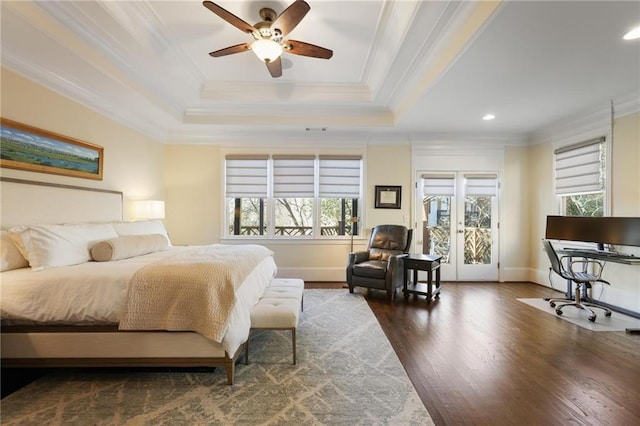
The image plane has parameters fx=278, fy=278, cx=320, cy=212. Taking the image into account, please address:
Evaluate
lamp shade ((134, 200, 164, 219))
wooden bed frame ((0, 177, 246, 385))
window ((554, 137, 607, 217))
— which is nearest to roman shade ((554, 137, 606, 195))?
window ((554, 137, 607, 217))

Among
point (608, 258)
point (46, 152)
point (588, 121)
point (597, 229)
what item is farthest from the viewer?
point (588, 121)

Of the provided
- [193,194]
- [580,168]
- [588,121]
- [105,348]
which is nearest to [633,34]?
[588,121]

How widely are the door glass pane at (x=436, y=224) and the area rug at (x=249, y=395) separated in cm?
313

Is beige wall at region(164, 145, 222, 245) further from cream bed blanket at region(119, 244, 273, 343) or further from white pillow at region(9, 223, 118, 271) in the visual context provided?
A: cream bed blanket at region(119, 244, 273, 343)

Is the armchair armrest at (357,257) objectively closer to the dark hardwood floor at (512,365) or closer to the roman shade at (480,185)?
the dark hardwood floor at (512,365)

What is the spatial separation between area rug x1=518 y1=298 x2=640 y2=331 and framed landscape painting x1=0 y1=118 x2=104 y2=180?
5.89 metres

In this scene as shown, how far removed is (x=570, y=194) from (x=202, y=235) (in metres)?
6.18

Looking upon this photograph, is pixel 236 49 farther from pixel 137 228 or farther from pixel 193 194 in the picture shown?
pixel 193 194

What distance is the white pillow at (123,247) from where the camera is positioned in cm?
254

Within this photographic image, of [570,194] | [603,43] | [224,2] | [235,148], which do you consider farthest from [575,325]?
[235,148]

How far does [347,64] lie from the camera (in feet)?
11.3

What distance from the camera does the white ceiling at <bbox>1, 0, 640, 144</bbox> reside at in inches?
88.9

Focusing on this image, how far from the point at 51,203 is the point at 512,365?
4538 mm

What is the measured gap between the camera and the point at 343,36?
2906mm
